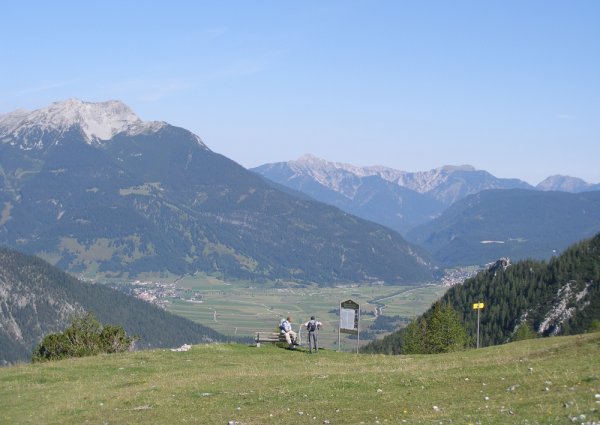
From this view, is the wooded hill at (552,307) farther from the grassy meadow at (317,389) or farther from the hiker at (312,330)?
the grassy meadow at (317,389)

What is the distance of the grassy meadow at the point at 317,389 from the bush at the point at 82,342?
313 inches

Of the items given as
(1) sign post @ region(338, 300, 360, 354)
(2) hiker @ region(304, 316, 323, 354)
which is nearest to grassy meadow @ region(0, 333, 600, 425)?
(2) hiker @ region(304, 316, 323, 354)

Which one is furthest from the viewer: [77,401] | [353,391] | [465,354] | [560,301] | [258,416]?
[560,301]

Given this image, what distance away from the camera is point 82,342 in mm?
61312

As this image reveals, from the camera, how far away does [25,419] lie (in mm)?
34906

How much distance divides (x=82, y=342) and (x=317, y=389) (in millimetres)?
31268

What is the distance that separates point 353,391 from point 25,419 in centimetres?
1426

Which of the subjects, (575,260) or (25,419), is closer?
(25,419)

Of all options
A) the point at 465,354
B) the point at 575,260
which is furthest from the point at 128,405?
the point at 575,260

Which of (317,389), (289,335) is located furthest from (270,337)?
(317,389)

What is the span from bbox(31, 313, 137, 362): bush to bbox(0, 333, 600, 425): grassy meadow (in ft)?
26.1

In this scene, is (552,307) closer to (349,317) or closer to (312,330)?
(349,317)

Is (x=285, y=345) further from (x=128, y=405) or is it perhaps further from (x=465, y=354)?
(x=128, y=405)

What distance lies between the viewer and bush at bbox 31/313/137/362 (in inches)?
2370
